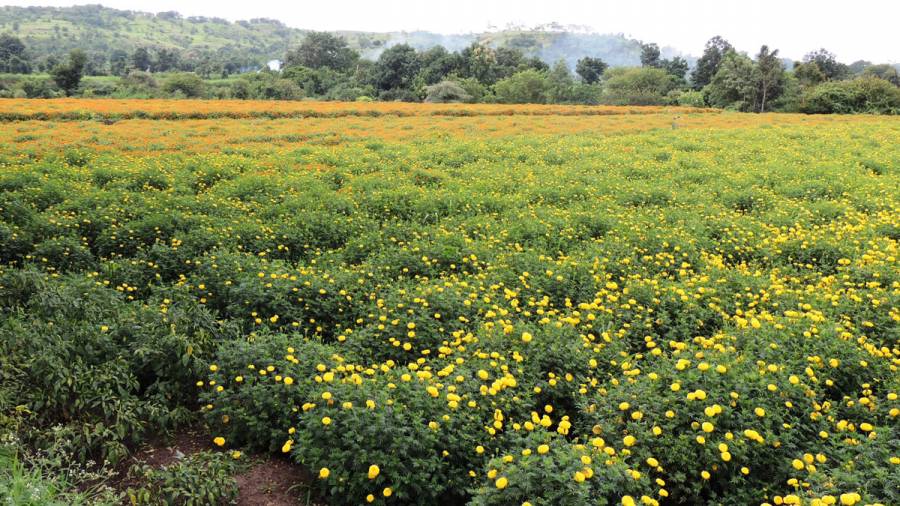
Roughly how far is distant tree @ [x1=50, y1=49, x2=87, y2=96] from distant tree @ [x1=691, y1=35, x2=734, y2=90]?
65.9 metres

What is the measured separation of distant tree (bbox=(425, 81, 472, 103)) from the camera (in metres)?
49.6

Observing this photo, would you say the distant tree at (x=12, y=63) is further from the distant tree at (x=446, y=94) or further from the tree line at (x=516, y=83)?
the distant tree at (x=446, y=94)

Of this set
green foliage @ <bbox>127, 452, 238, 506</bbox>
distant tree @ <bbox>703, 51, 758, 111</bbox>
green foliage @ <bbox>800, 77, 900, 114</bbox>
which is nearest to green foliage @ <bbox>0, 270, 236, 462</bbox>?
green foliage @ <bbox>127, 452, 238, 506</bbox>

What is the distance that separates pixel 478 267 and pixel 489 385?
2812mm

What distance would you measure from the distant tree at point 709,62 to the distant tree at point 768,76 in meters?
20.1

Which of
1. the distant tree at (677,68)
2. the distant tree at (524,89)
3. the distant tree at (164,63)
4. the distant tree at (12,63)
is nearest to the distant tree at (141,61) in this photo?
the distant tree at (164,63)

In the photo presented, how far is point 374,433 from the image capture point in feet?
10.9

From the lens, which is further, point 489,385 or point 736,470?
point 489,385

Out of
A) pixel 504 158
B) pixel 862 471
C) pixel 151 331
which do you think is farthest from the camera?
pixel 504 158

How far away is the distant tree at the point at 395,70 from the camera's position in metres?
64.4

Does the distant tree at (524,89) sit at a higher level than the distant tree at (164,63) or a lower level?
lower

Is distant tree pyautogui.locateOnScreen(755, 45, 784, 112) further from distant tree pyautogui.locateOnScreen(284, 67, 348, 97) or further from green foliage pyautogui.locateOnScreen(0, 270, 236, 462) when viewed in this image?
green foliage pyautogui.locateOnScreen(0, 270, 236, 462)

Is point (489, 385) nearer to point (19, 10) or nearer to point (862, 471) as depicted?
point (862, 471)

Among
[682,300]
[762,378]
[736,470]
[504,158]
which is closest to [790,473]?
[736,470]
